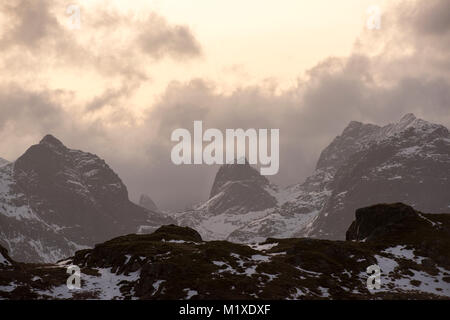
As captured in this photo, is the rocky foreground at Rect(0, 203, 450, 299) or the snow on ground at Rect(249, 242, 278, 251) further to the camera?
the snow on ground at Rect(249, 242, 278, 251)

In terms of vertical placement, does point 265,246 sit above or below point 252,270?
above

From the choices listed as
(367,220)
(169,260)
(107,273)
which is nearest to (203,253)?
(169,260)

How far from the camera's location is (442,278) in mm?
96125

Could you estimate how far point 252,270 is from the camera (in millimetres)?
94062

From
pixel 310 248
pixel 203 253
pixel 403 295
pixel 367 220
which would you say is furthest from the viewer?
pixel 367 220

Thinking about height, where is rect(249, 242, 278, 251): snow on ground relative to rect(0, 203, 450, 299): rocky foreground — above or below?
above

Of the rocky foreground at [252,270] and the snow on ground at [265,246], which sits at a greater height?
the snow on ground at [265,246]

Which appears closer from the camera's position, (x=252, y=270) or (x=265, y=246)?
(x=252, y=270)

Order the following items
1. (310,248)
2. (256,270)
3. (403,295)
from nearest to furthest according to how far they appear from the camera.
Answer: (403,295)
(256,270)
(310,248)

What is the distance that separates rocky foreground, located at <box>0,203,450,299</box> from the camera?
83.7 meters

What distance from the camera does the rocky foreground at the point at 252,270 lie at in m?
83.7

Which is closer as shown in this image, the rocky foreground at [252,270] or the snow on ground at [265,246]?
the rocky foreground at [252,270]
